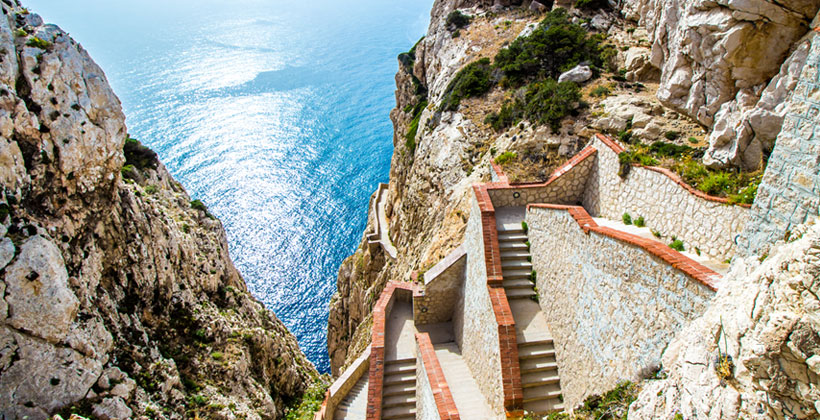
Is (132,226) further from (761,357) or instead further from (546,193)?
(761,357)

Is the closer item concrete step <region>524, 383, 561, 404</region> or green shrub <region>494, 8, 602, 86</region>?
concrete step <region>524, 383, 561, 404</region>

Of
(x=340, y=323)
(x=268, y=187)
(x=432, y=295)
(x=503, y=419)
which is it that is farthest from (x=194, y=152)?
(x=503, y=419)

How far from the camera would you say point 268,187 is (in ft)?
196

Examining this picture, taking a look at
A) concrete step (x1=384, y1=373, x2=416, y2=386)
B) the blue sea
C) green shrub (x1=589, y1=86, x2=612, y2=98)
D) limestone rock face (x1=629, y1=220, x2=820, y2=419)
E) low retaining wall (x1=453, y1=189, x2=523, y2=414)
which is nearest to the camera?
limestone rock face (x1=629, y1=220, x2=820, y2=419)

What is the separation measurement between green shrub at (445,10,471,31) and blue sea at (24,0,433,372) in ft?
87.2

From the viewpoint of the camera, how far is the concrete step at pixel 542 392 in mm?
10422

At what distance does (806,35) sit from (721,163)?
3.22m

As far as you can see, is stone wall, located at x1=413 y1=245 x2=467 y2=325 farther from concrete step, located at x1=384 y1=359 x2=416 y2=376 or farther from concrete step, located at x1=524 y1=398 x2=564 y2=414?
concrete step, located at x1=524 y1=398 x2=564 y2=414

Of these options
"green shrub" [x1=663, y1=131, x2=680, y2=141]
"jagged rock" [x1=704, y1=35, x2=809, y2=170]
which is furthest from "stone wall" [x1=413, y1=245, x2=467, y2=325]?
"jagged rock" [x1=704, y1=35, x2=809, y2=170]

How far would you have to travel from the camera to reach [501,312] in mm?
11141

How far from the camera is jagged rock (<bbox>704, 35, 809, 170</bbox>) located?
916cm

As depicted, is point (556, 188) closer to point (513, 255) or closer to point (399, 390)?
point (513, 255)

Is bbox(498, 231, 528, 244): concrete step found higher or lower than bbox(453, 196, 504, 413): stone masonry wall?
higher

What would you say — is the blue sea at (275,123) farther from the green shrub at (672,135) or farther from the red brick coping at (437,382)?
the green shrub at (672,135)
